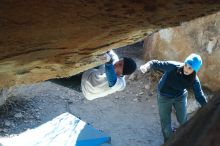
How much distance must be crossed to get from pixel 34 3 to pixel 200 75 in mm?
6112

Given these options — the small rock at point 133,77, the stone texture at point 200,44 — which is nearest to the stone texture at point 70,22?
the stone texture at point 200,44

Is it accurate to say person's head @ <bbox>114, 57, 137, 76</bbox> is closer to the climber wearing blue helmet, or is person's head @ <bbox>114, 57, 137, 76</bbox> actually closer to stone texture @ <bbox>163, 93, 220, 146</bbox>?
the climber wearing blue helmet

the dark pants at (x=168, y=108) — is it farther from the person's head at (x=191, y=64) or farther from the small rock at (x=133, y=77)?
the small rock at (x=133, y=77)

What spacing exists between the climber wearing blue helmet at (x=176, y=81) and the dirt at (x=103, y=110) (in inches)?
35.1

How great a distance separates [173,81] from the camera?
5359 millimetres

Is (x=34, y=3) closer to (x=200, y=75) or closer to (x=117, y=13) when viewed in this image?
(x=117, y=13)

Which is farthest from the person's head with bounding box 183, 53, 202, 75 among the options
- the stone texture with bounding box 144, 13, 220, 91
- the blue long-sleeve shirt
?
the stone texture with bounding box 144, 13, 220, 91

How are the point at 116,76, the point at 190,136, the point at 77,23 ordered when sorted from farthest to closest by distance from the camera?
the point at 116,76
the point at 77,23
the point at 190,136

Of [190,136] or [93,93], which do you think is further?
[93,93]

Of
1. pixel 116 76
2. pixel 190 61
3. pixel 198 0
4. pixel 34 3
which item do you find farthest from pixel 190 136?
pixel 190 61

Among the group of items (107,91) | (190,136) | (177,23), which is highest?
(177,23)

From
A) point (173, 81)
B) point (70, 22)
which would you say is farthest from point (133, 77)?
point (70, 22)

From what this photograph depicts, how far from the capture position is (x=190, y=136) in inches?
62.9

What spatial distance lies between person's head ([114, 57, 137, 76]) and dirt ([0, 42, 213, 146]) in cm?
179
